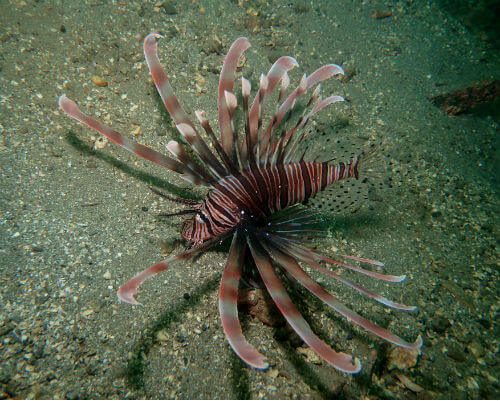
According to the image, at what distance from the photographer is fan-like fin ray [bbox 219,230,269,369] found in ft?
5.67

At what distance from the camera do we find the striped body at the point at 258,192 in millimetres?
2555

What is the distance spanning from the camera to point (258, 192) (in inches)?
107

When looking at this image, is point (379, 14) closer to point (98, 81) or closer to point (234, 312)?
point (98, 81)

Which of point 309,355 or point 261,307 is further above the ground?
point 261,307

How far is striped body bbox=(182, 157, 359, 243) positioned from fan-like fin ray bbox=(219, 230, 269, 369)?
290mm

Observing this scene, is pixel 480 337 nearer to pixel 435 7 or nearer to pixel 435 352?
pixel 435 352

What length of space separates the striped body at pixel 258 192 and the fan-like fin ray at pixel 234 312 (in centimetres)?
29

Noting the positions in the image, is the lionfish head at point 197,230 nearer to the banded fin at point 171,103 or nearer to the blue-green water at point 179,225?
the banded fin at point 171,103

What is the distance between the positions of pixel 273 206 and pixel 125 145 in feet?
4.66

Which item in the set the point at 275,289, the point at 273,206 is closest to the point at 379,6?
the point at 273,206

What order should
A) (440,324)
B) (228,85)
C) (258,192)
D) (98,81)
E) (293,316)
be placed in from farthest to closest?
(98,81) → (440,324) → (228,85) → (258,192) → (293,316)

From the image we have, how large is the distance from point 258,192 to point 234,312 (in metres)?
1.14

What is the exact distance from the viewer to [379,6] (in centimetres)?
688

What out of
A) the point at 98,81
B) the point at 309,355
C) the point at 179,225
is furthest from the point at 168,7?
the point at 309,355
